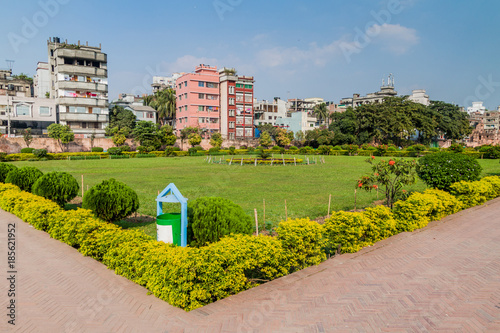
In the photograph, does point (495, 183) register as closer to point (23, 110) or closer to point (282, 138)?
point (282, 138)

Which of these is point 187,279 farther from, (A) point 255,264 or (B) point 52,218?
(B) point 52,218

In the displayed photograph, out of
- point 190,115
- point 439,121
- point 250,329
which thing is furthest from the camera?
point 439,121

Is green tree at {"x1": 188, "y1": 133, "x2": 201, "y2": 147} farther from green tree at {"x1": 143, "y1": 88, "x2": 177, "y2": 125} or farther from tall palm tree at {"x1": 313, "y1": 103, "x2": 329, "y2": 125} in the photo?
tall palm tree at {"x1": 313, "y1": 103, "x2": 329, "y2": 125}

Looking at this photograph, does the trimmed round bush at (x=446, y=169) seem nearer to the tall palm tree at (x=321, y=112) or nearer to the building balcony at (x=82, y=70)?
the building balcony at (x=82, y=70)

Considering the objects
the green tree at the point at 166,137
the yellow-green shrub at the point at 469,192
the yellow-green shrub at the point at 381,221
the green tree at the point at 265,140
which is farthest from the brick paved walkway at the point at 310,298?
the green tree at the point at 265,140

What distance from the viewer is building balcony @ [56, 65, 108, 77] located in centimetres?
6038

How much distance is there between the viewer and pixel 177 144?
63.8 metres

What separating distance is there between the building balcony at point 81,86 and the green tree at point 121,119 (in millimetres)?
4850

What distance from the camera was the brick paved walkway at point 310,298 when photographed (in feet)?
16.7

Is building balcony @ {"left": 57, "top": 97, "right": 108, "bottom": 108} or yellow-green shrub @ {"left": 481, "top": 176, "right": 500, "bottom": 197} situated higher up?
building balcony @ {"left": 57, "top": 97, "right": 108, "bottom": 108}

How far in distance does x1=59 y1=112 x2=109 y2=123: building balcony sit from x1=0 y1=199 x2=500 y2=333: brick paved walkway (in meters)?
58.7

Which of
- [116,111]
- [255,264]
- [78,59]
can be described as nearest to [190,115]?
[116,111]

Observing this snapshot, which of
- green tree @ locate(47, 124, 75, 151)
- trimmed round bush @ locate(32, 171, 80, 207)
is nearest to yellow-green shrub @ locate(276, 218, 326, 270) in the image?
trimmed round bush @ locate(32, 171, 80, 207)

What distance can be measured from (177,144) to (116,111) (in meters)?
15.0
